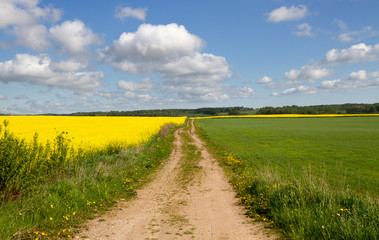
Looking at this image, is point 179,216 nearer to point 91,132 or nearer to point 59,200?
point 59,200

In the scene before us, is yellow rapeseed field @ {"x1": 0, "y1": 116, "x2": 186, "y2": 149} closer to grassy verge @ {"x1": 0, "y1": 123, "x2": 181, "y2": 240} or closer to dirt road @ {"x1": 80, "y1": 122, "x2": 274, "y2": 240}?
grassy verge @ {"x1": 0, "y1": 123, "x2": 181, "y2": 240}

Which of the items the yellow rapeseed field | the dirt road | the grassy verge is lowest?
the dirt road

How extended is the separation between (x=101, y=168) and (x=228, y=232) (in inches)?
271

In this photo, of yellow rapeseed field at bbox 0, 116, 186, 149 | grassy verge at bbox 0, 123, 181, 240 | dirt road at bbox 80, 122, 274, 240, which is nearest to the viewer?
grassy verge at bbox 0, 123, 181, 240

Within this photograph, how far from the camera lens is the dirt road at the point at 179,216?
573 centimetres

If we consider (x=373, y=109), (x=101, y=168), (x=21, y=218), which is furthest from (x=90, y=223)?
(x=373, y=109)

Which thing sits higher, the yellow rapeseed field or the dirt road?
the yellow rapeseed field

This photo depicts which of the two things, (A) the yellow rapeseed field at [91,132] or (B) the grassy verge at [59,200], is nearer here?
(B) the grassy verge at [59,200]

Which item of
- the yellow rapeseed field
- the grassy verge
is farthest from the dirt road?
the yellow rapeseed field

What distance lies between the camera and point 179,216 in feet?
22.7

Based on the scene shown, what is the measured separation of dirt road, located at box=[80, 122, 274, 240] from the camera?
5734mm

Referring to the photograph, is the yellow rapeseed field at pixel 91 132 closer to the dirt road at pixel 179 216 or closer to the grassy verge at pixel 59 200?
the grassy verge at pixel 59 200

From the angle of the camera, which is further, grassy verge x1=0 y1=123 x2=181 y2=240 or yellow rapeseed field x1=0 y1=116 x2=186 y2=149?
yellow rapeseed field x1=0 y1=116 x2=186 y2=149

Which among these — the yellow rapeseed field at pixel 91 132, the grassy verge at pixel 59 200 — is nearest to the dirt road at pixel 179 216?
the grassy verge at pixel 59 200
